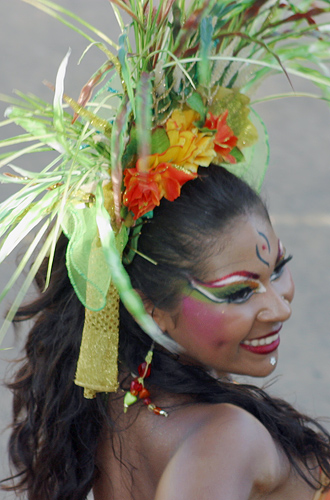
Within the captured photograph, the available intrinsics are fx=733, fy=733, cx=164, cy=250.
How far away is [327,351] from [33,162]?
2.00 meters

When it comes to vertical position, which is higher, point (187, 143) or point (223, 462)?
point (187, 143)

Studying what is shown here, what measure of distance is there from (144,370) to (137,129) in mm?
514

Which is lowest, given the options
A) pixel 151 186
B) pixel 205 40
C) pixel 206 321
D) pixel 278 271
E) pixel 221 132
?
pixel 206 321

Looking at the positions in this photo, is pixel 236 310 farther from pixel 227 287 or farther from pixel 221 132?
pixel 221 132

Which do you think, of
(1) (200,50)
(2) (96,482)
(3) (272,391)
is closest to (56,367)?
(2) (96,482)

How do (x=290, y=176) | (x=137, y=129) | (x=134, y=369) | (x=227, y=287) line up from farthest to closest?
(x=290, y=176), (x=134, y=369), (x=227, y=287), (x=137, y=129)

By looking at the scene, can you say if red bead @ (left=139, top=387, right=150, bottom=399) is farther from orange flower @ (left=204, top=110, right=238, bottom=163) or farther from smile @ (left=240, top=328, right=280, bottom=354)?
orange flower @ (left=204, top=110, right=238, bottom=163)

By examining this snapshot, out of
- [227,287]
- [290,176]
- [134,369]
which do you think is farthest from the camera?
[290,176]

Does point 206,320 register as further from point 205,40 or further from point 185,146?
point 205,40

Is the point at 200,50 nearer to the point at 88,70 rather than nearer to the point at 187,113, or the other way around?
the point at 187,113

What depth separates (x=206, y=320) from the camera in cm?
144

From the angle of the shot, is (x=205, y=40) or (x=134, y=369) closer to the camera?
(x=205, y=40)

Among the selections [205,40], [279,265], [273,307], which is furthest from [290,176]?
[205,40]

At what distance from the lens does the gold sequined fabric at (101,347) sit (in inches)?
59.1
